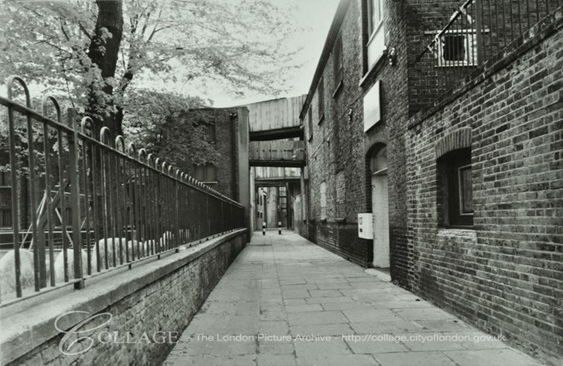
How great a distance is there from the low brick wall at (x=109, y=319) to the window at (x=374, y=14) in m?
6.92

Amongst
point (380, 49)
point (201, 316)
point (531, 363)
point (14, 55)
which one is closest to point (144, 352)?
point (201, 316)

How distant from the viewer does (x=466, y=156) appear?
607 centimetres

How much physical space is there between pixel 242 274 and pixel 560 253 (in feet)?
24.7

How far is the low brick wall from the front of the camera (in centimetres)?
199

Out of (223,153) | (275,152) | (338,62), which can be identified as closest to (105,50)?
(338,62)

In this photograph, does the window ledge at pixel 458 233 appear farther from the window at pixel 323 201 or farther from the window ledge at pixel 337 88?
the window at pixel 323 201

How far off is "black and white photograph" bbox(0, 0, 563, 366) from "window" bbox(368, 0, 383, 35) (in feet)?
0.23

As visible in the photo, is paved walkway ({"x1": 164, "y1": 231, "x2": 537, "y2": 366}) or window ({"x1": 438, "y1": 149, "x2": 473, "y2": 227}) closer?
paved walkway ({"x1": 164, "y1": 231, "x2": 537, "y2": 366})

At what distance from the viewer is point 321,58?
17.1 m

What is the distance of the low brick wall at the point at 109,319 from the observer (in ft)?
6.52

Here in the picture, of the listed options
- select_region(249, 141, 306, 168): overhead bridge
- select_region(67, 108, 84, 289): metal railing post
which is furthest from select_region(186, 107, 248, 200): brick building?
select_region(67, 108, 84, 289): metal railing post

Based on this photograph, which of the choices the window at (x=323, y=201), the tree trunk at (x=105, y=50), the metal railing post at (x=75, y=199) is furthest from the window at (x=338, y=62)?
the metal railing post at (x=75, y=199)

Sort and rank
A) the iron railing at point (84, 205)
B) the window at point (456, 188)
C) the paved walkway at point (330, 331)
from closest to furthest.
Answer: the iron railing at point (84, 205) < the paved walkway at point (330, 331) < the window at point (456, 188)

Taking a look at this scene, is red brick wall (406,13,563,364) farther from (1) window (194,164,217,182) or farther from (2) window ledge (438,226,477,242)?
(1) window (194,164,217,182)
